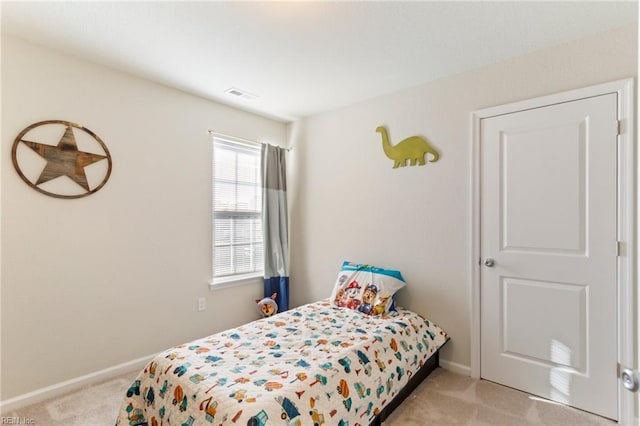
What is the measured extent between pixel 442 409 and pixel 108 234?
2683 millimetres

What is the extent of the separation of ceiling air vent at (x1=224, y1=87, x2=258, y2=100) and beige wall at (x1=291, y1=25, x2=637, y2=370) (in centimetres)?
83

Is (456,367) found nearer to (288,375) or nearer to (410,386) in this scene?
(410,386)

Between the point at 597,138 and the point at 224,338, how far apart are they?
2.70 metres

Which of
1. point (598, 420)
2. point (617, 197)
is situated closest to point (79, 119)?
point (617, 197)

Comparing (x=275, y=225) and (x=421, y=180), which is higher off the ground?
(x=421, y=180)

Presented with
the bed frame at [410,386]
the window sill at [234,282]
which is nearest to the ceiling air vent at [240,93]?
the window sill at [234,282]

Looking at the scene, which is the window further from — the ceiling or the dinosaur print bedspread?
the dinosaur print bedspread

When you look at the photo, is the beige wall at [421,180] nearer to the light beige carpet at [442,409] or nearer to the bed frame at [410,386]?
the bed frame at [410,386]

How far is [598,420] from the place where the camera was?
1.92 meters

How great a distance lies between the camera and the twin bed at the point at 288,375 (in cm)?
143

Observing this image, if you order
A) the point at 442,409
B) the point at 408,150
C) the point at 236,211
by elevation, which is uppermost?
the point at 408,150

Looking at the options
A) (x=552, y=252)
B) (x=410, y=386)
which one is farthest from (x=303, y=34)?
(x=410, y=386)

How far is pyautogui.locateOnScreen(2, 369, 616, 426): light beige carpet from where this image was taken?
6.29ft

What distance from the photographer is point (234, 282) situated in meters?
3.26
